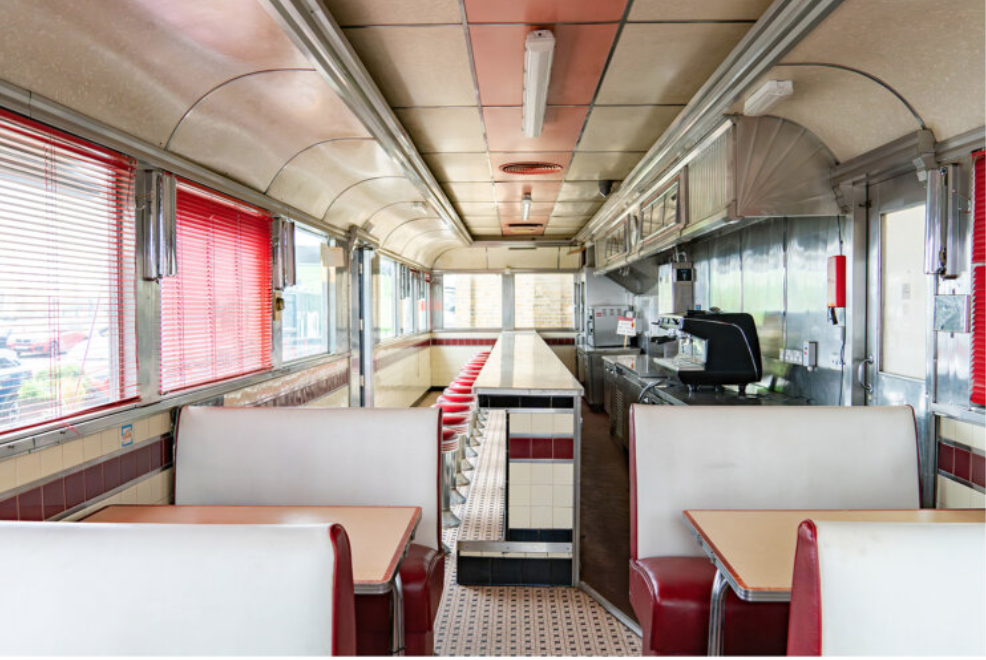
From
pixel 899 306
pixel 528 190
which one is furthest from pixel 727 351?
pixel 528 190

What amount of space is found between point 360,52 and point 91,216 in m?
1.54

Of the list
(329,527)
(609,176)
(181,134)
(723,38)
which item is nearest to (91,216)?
(181,134)

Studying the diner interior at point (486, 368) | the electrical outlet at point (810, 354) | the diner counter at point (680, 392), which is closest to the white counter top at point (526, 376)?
the diner interior at point (486, 368)

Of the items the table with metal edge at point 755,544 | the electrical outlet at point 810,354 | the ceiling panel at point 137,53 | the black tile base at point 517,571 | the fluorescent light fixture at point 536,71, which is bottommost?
the black tile base at point 517,571

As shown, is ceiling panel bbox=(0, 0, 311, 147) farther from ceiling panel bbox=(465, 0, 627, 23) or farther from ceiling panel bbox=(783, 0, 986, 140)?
ceiling panel bbox=(783, 0, 986, 140)

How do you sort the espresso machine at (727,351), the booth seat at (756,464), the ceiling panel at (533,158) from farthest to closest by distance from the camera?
1. the ceiling panel at (533,158)
2. the espresso machine at (727,351)
3. the booth seat at (756,464)

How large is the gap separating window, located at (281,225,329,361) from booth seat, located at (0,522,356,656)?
3356 mm

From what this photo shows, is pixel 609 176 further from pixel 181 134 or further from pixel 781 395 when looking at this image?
pixel 181 134

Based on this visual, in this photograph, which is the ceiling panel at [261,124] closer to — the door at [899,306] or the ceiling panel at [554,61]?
the ceiling panel at [554,61]

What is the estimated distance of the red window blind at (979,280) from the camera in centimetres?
239

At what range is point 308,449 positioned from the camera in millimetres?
2576

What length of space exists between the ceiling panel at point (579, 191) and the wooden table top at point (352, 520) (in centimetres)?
475

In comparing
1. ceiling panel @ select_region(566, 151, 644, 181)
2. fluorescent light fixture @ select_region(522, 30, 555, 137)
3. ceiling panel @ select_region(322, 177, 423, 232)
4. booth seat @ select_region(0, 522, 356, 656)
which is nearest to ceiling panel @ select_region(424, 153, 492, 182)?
ceiling panel @ select_region(322, 177, 423, 232)

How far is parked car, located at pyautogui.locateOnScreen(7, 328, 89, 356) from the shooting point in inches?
78.4
